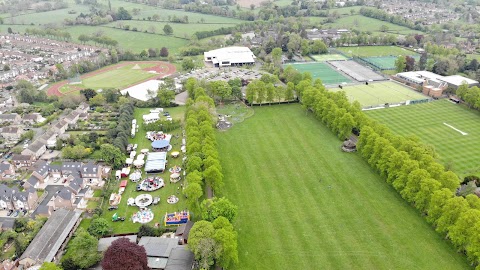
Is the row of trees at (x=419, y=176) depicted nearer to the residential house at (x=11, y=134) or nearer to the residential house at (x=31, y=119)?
the residential house at (x=11, y=134)

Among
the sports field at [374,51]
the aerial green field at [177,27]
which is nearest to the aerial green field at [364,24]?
the sports field at [374,51]

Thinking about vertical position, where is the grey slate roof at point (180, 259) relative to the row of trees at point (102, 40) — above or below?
below

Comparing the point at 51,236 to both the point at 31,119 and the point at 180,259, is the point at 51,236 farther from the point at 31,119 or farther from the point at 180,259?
the point at 31,119

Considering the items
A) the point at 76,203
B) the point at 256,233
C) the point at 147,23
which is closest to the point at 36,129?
the point at 76,203

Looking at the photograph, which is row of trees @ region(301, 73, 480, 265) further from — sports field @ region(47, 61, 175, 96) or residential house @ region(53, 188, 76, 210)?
sports field @ region(47, 61, 175, 96)

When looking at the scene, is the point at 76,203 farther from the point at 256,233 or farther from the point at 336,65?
the point at 336,65

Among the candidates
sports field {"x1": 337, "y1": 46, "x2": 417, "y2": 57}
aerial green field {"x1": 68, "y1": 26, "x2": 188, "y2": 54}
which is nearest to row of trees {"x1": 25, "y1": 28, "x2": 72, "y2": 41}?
aerial green field {"x1": 68, "y1": 26, "x2": 188, "y2": 54}
